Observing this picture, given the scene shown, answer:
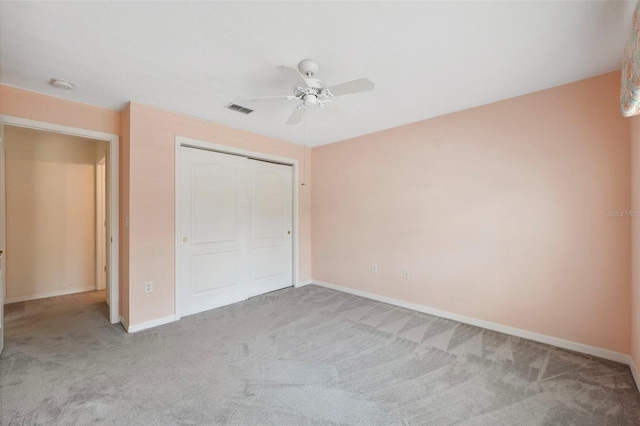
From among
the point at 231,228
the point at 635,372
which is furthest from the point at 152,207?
the point at 635,372

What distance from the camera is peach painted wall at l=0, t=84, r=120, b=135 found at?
2.55 metres

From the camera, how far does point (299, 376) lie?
2.16 meters

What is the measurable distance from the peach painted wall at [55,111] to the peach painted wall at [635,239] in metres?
4.86

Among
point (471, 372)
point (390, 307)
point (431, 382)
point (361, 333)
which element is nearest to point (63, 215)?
point (361, 333)

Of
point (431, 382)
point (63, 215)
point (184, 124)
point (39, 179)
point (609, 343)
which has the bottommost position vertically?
point (431, 382)

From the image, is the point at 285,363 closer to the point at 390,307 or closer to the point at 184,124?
the point at 390,307

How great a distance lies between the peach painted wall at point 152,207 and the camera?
9.70 ft

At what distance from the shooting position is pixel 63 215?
14.0 feet

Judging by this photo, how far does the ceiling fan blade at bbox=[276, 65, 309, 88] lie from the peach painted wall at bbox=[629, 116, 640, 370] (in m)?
2.46

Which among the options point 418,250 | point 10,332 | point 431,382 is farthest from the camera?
point 418,250

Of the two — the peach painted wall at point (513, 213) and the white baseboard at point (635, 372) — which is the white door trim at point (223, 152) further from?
the white baseboard at point (635, 372)

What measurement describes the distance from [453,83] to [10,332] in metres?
5.09

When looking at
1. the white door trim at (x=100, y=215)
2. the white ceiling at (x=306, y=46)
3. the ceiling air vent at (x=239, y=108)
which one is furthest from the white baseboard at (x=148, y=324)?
the ceiling air vent at (x=239, y=108)

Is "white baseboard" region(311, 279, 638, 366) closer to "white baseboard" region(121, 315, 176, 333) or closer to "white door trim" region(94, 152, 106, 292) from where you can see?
"white baseboard" region(121, 315, 176, 333)
